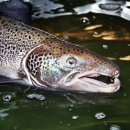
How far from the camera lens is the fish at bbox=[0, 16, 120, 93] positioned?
2580mm

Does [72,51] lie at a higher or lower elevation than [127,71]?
higher

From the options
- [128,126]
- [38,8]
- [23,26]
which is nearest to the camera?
[128,126]

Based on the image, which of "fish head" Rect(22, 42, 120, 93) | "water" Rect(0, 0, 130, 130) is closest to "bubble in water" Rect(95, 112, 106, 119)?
"water" Rect(0, 0, 130, 130)

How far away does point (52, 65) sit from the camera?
262 cm

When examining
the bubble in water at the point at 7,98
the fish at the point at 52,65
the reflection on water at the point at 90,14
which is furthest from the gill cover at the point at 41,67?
the reflection on water at the point at 90,14

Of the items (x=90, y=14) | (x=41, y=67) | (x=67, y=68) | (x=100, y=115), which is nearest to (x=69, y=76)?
(x=67, y=68)

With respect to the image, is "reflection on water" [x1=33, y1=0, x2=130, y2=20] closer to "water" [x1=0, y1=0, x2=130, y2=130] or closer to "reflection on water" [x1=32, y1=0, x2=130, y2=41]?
"reflection on water" [x1=32, y1=0, x2=130, y2=41]

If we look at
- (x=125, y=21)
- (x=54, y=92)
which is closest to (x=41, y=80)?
(x=54, y=92)

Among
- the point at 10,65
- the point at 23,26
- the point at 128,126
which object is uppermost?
the point at 23,26

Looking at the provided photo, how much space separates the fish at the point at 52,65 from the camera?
8.46 feet

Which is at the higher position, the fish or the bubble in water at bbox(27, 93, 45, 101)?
the fish

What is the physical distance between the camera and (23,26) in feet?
9.32

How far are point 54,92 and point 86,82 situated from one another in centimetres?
23

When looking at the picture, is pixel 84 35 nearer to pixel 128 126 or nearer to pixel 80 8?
pixel 80 8
